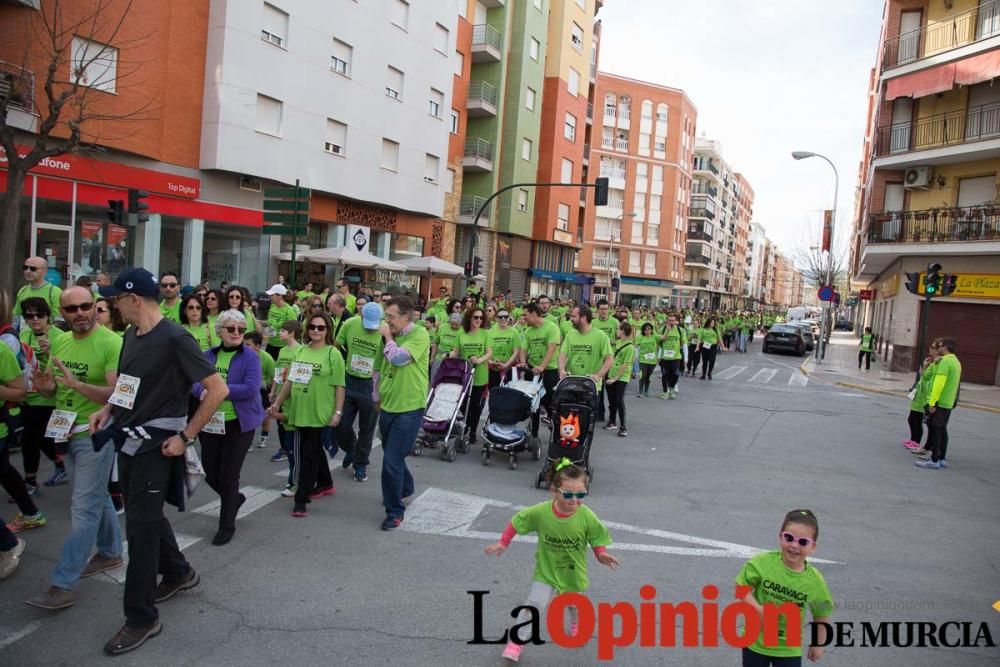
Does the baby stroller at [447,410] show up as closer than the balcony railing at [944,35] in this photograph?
Yes

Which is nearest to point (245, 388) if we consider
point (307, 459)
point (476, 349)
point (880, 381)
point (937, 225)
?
point (307, 459)

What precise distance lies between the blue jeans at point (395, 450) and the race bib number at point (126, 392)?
7.90 feet

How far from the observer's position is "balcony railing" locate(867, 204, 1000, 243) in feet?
77.5

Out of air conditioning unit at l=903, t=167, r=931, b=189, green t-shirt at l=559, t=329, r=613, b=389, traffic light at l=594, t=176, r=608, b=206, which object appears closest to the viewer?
green t-shirt at l=559, t=329, r=613, b=389

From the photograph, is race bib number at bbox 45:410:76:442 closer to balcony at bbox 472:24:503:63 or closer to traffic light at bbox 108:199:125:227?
traffic light at bbox 108:199:125:227

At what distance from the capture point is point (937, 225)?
25.5m

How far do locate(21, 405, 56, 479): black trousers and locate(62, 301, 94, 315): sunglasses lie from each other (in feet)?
6.50

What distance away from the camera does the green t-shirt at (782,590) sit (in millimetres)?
3277

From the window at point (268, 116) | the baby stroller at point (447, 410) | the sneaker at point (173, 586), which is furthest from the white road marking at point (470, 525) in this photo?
the window at point (268, 116)

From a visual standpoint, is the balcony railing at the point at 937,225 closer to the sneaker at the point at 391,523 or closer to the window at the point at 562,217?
the window at the point at 562,217

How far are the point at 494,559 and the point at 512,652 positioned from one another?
4.94ft

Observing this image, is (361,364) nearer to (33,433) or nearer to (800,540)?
(33,433)

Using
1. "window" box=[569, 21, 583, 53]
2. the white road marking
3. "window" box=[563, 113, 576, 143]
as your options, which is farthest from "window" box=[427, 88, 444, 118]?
the white road marking

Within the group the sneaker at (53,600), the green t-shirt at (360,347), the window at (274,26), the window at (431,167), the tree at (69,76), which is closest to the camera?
the sneaker at (53,600)
